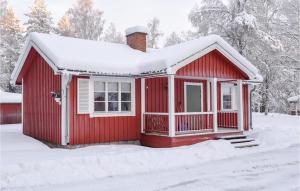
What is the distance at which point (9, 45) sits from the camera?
3703 centimetres

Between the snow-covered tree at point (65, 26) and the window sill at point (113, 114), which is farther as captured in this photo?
the snow-covered tree at point (65, 26)

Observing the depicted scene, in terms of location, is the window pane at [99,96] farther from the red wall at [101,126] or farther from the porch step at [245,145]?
the porch step at [245,145]

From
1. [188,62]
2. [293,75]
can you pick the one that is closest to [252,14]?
[293,75]


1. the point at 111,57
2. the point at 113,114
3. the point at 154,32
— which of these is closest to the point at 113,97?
the point at 113,114

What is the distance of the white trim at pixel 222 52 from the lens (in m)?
12.8

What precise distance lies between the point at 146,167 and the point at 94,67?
15.1 ft

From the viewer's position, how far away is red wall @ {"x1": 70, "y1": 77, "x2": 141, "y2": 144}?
12727 mm

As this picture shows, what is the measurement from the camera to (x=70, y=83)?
1270 cm

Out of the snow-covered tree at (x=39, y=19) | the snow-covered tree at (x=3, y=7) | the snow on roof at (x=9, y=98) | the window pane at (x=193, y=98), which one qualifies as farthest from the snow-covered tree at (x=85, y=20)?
the window pane at (x=193, y=98)

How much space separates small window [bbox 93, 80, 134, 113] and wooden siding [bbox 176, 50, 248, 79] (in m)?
2.39

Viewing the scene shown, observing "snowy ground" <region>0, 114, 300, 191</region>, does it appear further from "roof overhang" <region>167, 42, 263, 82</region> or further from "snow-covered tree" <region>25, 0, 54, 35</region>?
"snow-covered tree" <region>25, 0, 54, 35</region>

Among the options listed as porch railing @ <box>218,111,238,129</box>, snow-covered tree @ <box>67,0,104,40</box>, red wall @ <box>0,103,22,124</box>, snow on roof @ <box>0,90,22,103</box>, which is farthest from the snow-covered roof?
snow-covered tree @ <box>67,0,104,40</box>

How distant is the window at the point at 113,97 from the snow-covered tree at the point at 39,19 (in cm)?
2647

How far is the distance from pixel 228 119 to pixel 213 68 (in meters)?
4.27
